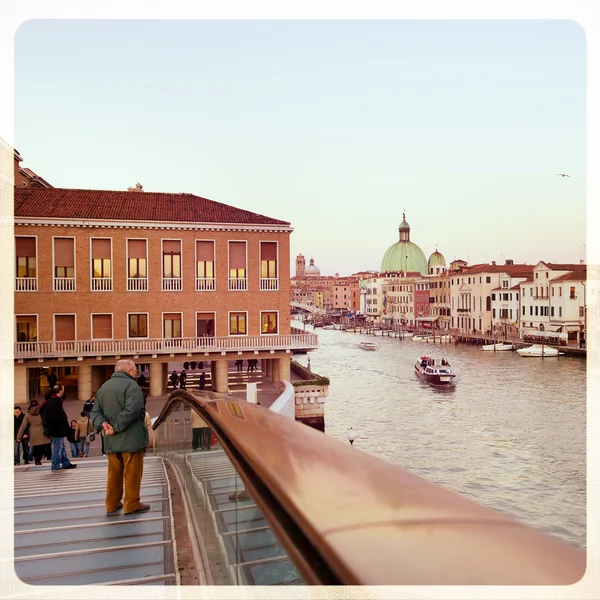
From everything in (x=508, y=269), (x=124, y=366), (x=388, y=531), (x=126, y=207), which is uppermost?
(x=126, y=207)

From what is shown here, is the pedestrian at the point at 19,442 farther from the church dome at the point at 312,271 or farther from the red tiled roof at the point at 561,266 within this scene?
the church dome at the point at 312,271

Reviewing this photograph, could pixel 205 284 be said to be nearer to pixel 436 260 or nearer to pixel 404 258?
pixel 404 258

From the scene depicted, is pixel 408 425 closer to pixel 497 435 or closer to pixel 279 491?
pixel 497 435

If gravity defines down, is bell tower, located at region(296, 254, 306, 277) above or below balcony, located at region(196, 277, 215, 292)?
above

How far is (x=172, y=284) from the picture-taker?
22.0 metres

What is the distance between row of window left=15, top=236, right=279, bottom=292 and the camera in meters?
20.6

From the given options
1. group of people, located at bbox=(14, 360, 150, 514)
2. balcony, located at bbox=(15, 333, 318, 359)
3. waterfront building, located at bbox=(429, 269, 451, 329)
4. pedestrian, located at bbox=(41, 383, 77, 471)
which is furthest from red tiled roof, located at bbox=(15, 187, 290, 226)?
waterfront building, located at bbox=(429, 269, 451, 329)

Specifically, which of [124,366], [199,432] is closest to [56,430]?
[124,366]

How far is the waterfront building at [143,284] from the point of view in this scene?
2064 cm

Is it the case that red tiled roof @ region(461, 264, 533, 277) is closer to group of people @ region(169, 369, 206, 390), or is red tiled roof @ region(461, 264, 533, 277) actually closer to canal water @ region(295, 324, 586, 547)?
canal water @ region(295, 324, 586, 547)

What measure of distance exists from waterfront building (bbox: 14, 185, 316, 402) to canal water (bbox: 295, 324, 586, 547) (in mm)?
7058

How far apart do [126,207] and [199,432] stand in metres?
20.5

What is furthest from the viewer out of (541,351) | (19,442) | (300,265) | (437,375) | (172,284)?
(300,265)

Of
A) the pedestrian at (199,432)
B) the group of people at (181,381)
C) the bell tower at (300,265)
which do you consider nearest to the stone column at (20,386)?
the group of people at (181,381)
